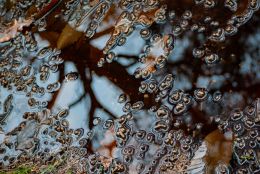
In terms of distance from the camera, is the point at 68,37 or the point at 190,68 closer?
the point at 190,68

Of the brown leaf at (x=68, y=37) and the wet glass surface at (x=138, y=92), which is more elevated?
the brown leaf at (x=68, y=37)

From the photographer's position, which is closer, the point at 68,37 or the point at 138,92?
the point at 138,92

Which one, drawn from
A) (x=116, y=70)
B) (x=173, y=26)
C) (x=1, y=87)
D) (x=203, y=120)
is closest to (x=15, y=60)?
(x=1, y=87)

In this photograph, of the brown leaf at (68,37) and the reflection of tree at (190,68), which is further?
the brown leaf at (68,37)

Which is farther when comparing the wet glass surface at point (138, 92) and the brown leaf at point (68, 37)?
the brown leaf at point (68, 37)

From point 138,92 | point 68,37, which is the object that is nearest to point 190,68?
point 138,92

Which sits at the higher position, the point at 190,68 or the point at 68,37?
the point at 68,37

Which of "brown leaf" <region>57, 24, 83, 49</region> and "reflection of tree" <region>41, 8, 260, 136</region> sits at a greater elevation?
"brown leaf" <region>57, 24, 83, 49</region>

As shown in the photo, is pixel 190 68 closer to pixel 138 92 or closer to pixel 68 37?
pixel 138 92
